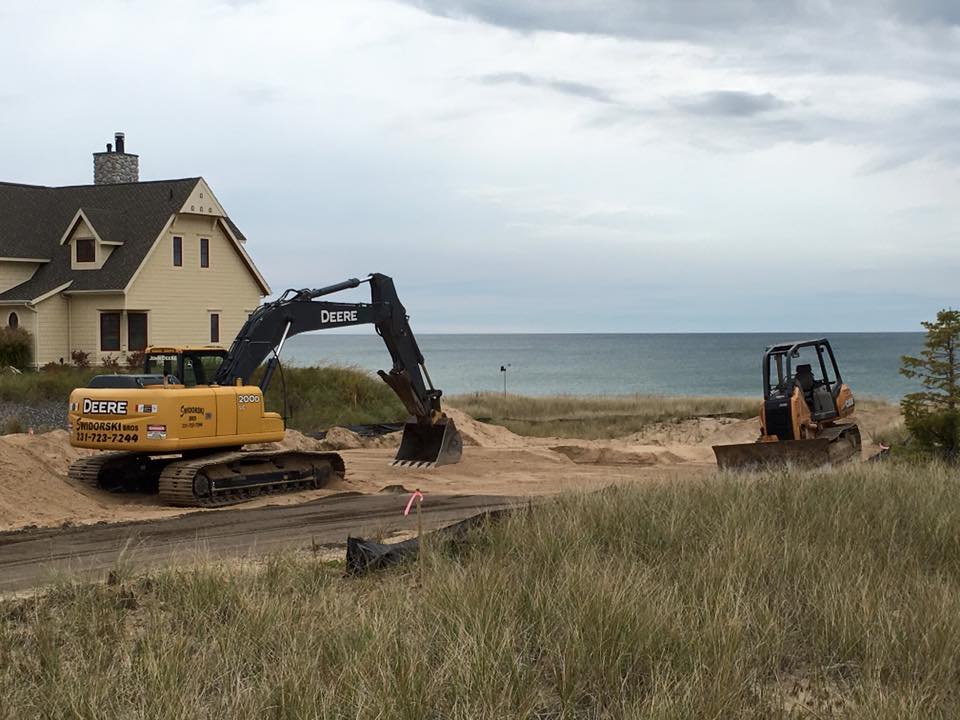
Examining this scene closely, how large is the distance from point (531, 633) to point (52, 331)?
36.6 m

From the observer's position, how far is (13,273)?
42.1 metres

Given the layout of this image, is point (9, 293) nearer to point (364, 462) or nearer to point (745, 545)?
point (364, 462)

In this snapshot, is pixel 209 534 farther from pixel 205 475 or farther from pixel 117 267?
pixel 117 267

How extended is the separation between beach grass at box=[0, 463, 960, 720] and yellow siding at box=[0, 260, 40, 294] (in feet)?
112

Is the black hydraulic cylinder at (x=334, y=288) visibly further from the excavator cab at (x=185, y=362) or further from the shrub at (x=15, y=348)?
the shrub at (x=15, y=348)

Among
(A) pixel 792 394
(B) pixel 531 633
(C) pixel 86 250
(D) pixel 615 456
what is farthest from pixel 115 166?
(B) pixel 531 633

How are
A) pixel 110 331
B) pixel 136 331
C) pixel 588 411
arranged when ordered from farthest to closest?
pixel 588 411, pixel 136 331, pixel 110 331

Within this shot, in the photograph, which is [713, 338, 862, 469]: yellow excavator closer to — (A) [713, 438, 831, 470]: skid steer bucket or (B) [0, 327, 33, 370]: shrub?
(A) [713, 438, 831, 470]: skid steer bucket

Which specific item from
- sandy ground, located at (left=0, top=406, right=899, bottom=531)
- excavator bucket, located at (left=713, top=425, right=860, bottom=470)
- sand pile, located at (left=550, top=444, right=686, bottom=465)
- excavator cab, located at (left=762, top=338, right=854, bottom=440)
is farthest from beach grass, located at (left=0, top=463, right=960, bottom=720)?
sand pile, located at (left=550, top=444, right=686, bottom=465)

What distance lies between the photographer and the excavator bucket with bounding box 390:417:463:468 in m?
23.7

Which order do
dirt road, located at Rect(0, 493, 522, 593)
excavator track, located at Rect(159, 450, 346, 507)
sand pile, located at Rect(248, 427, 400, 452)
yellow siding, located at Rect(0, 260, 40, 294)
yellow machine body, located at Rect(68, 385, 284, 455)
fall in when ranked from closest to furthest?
dirt road, located at Rect(0, 493, 522, 593) < yellow machine body, located at Rect(68, 385, 284, 455) < excavator track, located at Rect(159, 450, 346, 507) < sand pile, located at Rect(248, 427, 400, 452) < yellow siding, located at Rect(0, 260, 40, 294)

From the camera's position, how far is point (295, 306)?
20.5 meters

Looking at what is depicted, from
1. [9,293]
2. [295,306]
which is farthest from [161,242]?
[295,306]

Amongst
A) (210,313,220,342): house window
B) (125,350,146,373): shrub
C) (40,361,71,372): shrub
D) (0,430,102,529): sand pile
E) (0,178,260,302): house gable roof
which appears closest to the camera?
(0,430,102,529): sand pile
